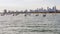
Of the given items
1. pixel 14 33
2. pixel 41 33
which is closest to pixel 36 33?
pixel 41 33

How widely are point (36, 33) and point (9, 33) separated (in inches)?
256

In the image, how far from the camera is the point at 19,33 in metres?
62.1

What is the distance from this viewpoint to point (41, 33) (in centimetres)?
6141

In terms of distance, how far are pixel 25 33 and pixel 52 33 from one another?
6554mm

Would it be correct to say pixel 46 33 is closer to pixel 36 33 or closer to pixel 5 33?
pixel 36 33

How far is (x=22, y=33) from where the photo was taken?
2446 inches

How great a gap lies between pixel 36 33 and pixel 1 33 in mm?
8402

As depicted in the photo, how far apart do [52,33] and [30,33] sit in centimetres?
532

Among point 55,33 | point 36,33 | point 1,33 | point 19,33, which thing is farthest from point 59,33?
point 1,33

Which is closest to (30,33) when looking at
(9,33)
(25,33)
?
(25,33)

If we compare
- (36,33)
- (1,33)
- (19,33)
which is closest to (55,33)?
(36,33)

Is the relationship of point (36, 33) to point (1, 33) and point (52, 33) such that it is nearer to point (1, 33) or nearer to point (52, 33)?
point (52, 33)

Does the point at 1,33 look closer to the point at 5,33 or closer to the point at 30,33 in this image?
the point at 5,33

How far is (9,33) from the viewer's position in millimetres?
61219
